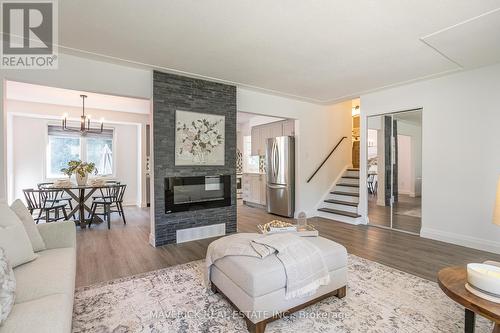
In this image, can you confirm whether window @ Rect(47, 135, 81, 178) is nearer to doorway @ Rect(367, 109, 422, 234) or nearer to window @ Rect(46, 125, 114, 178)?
window @ Rect(46, 125, 114, 178)

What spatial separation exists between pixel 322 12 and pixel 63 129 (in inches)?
261

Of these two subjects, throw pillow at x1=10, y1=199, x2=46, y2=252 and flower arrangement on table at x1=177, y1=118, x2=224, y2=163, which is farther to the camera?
flower arrangement on table at x1=177, y1=118, x2=224, y2=163

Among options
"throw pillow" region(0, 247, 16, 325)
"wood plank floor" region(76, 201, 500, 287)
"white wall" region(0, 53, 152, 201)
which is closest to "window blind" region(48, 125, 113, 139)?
"wood plank floor" region(76, 201, 500, 287)

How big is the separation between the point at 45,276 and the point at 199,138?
2802mm

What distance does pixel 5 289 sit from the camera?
1296 mm

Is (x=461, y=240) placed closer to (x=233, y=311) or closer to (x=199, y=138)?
(x=233, y=311)

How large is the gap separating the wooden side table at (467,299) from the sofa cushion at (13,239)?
2.92 m

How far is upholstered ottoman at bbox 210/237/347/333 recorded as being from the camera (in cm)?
179

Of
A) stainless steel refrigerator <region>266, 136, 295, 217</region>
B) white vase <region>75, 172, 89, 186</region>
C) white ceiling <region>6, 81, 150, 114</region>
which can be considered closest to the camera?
white ceiling <region>6, 81, 150, 114</region>

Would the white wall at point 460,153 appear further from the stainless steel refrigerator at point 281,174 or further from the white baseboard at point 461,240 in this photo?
the stainless steel refrigerator at point 281,174

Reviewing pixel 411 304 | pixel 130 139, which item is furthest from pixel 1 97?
pixel 411 304

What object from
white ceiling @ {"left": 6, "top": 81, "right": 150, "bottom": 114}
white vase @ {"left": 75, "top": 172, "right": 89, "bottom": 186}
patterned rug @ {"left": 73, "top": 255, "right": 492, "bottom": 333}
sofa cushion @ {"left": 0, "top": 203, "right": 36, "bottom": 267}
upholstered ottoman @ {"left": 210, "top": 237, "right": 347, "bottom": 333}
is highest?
white ceiling @ {"left": 6, "top": 81, "right": 150, "bottom": 114}

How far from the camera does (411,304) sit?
7.17 ft

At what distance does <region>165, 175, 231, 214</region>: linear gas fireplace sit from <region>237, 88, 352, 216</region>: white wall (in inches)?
65.1
